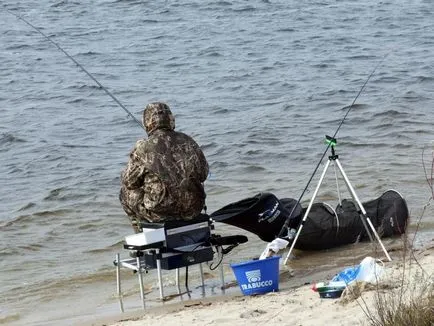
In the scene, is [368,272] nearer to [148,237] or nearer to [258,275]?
[258,275]

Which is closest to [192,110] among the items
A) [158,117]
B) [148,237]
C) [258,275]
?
[158,117]

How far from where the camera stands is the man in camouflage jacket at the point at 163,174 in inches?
270

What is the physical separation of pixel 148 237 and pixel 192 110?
9.23 m

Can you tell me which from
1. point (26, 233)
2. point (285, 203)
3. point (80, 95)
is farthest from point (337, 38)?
point (285, 203)

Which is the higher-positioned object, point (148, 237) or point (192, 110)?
point (148, 237)

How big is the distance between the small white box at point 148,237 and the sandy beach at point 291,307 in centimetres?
46

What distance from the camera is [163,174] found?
270 inches

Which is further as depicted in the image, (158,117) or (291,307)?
(158,117)

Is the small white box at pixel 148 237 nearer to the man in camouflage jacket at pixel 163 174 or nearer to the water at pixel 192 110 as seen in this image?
the man in camouflage jacket at pixel 163 174

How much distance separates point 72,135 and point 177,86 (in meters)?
3.40

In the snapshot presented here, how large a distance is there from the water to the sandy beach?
31.5 inches

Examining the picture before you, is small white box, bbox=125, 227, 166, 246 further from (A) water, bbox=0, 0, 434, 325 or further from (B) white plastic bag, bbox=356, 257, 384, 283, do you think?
(B) white plastic bag, bbox=356, 257, 384, 283

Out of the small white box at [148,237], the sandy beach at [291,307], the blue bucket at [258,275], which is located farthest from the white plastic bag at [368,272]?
the small white box at [148,237]

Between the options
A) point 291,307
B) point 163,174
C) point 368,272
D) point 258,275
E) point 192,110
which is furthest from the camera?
point 192,110
